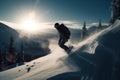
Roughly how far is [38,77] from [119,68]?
3201 mm

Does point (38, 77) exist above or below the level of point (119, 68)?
below

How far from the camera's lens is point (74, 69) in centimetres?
801

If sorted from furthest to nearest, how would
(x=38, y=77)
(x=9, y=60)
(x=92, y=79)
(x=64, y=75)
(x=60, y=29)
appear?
(x=9, y=60)
(x=60, y=29)
(x=38, y=77)
(x=64, y=75)
(x=92, y=79)

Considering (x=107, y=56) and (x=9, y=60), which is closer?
(x=107, y=56)

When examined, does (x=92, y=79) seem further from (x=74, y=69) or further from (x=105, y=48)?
(x=105, y=48)

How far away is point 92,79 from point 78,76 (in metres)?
0.51

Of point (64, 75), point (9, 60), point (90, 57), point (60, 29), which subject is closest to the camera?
point (64, 75)

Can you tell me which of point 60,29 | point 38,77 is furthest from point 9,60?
point 38,77

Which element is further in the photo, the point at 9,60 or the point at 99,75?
the point at 9,60

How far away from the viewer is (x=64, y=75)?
764cm

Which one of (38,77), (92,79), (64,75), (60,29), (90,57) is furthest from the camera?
(60,29)

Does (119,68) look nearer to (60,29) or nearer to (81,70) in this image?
(81,70)

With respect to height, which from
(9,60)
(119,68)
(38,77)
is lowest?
(9,60)

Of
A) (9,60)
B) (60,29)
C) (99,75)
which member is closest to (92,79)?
(99,75)
